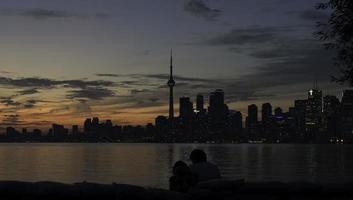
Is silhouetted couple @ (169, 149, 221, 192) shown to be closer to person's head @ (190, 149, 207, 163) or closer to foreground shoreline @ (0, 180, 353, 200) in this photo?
person's head @ (190, 149, 207, 163)

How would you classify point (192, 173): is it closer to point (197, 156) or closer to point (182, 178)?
point (182, 178)

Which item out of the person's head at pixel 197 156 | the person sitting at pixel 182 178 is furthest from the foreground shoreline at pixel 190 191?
the person's head at pixel 197 156

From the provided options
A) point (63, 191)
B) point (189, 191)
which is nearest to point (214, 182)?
point (189, 191)

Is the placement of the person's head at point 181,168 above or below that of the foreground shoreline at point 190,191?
above

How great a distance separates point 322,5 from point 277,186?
480 centimetres

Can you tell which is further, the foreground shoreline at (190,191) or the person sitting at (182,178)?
the person sitting at (182,178)

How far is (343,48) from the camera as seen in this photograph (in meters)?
14.7

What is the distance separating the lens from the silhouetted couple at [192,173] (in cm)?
1317

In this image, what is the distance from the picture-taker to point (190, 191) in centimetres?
1298

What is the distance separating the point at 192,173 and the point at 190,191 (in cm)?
53

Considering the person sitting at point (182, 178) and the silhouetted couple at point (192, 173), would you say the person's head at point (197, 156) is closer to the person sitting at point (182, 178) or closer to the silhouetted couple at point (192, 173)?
the silhouetted couple at point (192, 173)

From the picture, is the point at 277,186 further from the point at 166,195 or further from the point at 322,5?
the point at 322,5

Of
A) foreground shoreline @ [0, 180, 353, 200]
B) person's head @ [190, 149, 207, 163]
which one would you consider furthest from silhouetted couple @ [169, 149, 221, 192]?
foreground shoreline @ [0, 180, 353, 200]

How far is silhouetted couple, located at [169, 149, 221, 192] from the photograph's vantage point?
13172 millimetres
